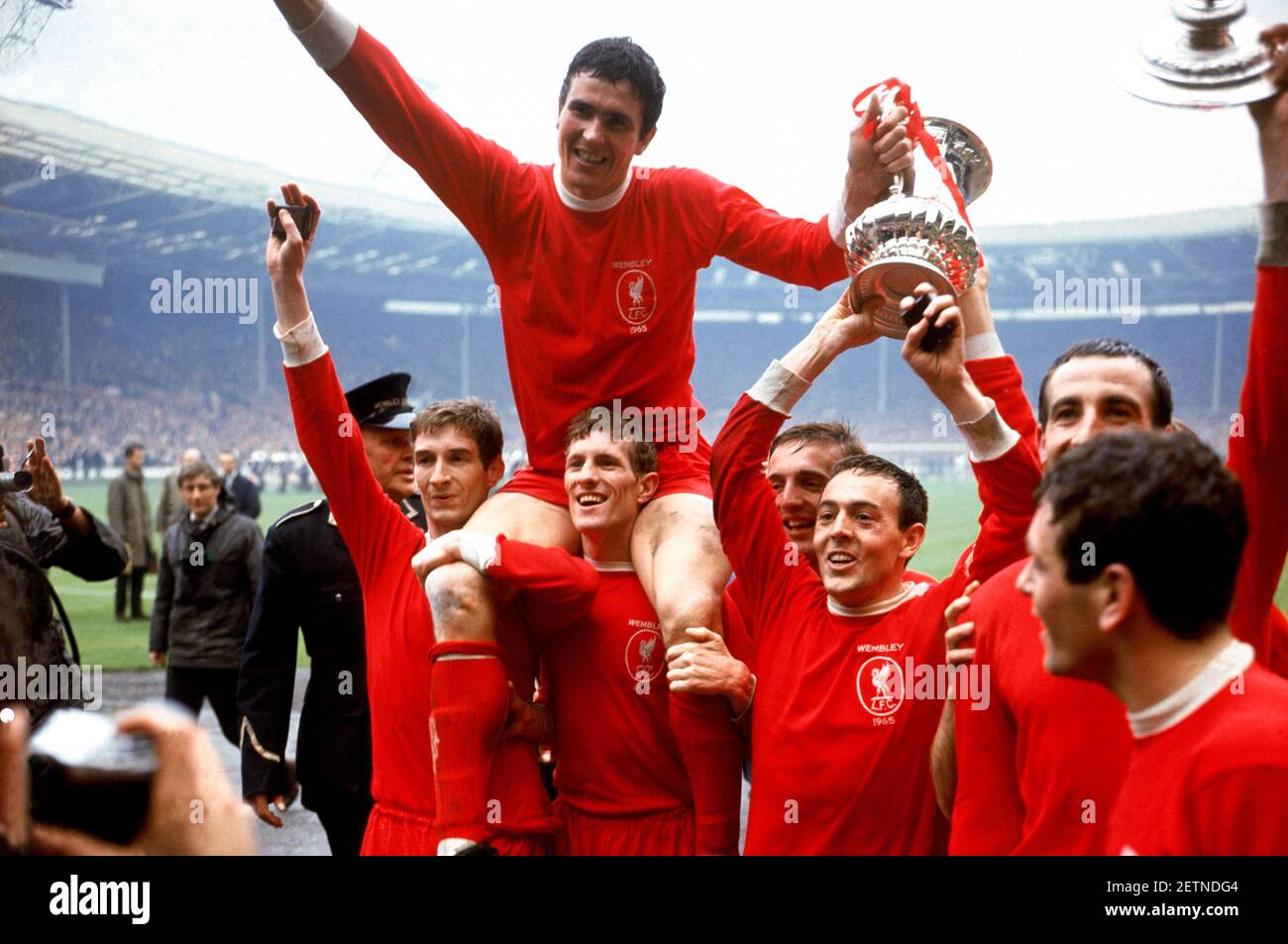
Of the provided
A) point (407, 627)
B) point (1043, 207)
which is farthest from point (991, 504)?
point (1043, 207)

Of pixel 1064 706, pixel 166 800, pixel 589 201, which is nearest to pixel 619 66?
pixel 589 201

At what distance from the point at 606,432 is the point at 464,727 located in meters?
0.84

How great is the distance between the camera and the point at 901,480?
9.52ft

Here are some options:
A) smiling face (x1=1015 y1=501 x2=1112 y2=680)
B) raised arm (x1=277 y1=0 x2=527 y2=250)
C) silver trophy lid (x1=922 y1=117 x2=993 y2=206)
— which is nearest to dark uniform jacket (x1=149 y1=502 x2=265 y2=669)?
raised arm (x1=277 y1=0 x2=527 y2=250)

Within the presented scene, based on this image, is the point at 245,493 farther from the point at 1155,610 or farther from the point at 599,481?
the point at 1155,610

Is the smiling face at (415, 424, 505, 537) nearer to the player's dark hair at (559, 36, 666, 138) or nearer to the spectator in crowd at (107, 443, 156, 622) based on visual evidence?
the player's dark hair at (559, 36, 666, 138)

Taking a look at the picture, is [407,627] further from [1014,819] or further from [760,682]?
[1014,819]

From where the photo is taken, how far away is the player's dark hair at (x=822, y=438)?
3.35m

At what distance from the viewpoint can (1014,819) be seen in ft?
7.30

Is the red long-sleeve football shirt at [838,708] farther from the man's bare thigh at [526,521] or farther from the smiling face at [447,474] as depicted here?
the smiling face at [447,474]

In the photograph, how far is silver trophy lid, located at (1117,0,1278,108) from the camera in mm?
2344

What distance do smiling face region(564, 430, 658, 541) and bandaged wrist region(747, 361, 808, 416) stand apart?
0.45m
